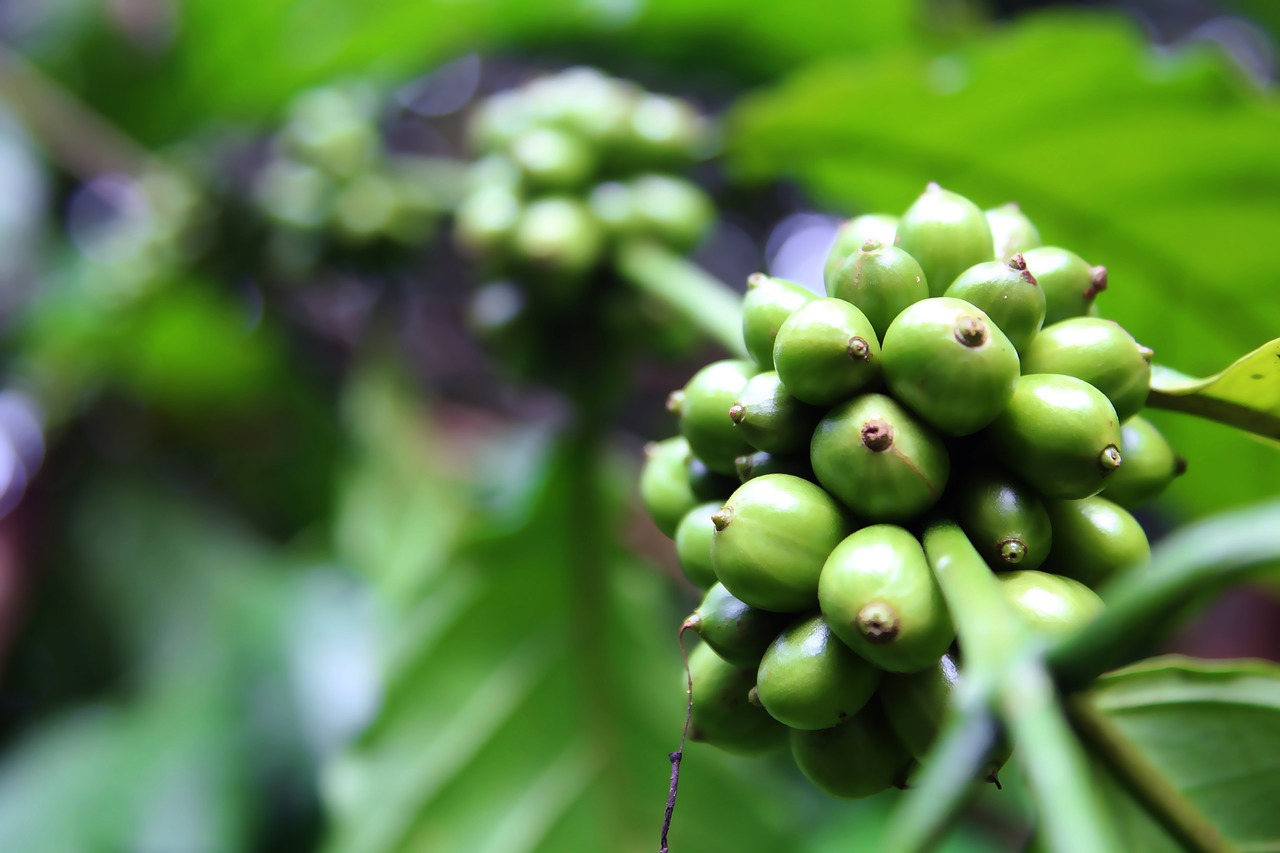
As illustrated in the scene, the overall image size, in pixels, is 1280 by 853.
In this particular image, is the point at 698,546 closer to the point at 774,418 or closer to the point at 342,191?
the point at 774,418

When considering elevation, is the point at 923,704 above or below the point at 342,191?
above

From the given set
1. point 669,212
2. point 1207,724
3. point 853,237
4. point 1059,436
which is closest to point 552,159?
point 669,212

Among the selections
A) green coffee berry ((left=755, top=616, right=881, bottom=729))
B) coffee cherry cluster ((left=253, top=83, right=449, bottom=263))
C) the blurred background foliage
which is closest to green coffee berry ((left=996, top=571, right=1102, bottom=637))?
green coffee berry ((left=755, top=616, right=881, bottom=729))

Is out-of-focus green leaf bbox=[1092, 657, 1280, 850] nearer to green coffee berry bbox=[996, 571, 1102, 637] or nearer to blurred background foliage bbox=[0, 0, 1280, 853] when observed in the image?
green coffee berry bbox=[996, 571, 1102, 637]

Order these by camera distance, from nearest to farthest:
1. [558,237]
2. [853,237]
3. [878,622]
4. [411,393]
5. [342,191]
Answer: [878,622] → [853,237] → [558,237] → [342,191] → [411,393]

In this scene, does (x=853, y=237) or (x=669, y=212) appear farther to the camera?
(x=669, y=212)

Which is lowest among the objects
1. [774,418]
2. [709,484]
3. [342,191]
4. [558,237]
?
[342,191]

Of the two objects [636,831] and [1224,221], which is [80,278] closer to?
[636,831]

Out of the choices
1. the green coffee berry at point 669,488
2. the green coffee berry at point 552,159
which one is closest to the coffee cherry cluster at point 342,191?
the green coffee berry at point 552,159

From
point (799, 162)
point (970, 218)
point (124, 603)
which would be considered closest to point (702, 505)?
point (970, 218)
